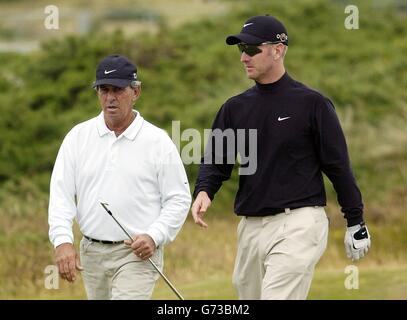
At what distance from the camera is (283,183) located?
7.97 metres

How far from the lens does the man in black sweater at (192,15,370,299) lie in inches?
311

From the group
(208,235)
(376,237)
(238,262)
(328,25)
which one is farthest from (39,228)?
(328,25)

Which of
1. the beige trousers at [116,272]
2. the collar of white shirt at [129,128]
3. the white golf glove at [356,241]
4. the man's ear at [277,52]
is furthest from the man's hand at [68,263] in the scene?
the man's ear at [277,52]

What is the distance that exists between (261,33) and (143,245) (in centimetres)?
170

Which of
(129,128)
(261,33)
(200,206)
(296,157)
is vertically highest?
(261,33)

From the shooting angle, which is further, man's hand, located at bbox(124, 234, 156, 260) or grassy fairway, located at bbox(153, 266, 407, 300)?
grassy fairway, located at bbox(153, 266, 407, 300)

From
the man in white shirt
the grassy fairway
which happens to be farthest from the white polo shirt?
the grassy fairway

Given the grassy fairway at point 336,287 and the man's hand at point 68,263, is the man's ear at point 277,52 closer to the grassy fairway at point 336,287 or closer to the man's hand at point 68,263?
the man's hand at point 68,263

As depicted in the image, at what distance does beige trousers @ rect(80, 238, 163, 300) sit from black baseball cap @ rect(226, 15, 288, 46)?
4.96ft

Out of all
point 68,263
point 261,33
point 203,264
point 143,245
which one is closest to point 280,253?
point 143,245

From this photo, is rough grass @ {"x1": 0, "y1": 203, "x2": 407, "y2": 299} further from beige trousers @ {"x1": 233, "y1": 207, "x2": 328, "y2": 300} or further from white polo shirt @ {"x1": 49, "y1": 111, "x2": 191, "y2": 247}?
white polo shirt @ {"x1": 49, "y1": 111, "x2": 191, "y2": 247}

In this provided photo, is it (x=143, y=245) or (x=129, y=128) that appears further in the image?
(x=129, y=128)

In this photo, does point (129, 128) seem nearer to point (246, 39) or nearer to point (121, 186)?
point (121, 186)
